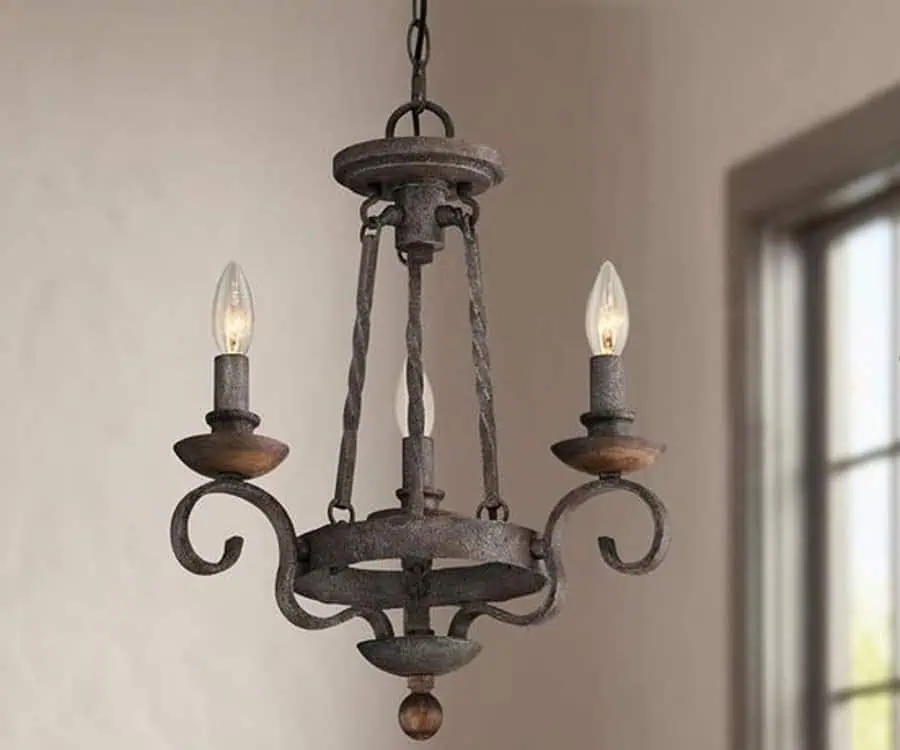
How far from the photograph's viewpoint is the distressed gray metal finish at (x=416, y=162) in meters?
1.53

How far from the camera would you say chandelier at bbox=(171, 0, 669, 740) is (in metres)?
1.46

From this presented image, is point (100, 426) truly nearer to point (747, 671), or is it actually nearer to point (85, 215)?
Answer: point (85, 215)

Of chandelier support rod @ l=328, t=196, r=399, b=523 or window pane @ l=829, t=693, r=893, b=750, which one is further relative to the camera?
window pane @ l=829, t=693, r=893, b=750

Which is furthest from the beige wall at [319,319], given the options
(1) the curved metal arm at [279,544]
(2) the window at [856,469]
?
(1) the curved metal arm at [279,544]

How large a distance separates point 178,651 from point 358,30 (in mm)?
1023

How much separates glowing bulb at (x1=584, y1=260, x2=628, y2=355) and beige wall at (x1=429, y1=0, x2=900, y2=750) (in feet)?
3.95

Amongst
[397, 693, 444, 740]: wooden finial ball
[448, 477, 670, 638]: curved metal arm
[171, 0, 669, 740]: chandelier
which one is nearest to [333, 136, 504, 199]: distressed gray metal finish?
[171, 0, 669, 740]: chandelier

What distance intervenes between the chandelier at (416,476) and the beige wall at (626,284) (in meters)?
1.21

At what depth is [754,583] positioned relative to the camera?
271cm

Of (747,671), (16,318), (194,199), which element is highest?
(194,199)

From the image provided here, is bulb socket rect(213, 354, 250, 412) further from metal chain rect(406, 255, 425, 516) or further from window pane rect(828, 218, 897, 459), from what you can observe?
window pane rect(828, 218, 897, 459)

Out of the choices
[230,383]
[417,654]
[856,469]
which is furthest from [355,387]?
[856,469]

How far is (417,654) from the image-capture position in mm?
1502

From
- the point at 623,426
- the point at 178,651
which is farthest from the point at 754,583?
the point at 623,426
